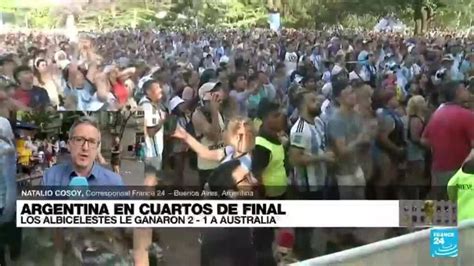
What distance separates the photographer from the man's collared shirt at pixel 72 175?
529cm

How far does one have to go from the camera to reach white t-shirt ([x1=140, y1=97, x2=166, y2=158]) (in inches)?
207

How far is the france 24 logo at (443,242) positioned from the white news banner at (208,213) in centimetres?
25

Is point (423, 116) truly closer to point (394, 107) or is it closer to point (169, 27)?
point (394, 107)

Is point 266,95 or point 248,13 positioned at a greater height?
point 248,13

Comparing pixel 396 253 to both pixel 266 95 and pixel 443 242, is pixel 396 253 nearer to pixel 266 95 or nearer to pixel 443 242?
pixel 443 242

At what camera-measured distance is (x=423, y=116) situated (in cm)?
530

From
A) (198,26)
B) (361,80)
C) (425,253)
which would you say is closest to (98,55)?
(198,26)

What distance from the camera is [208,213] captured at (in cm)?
532

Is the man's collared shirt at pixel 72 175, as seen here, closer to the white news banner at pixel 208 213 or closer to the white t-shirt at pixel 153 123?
the white news banner at pixel 208 213

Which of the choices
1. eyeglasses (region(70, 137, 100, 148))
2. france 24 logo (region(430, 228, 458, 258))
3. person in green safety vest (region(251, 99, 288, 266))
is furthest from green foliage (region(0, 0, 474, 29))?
france 24 logo (region(430, 228, 458, 258))

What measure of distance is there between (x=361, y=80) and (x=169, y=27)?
1.17m

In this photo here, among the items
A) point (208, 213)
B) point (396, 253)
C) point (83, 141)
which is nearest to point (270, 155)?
point (208, 213)

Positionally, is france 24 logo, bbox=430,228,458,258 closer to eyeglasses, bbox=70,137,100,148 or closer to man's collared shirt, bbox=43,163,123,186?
man's collared shirt, bbox=43,163,123,186

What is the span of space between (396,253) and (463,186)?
0.56 m
